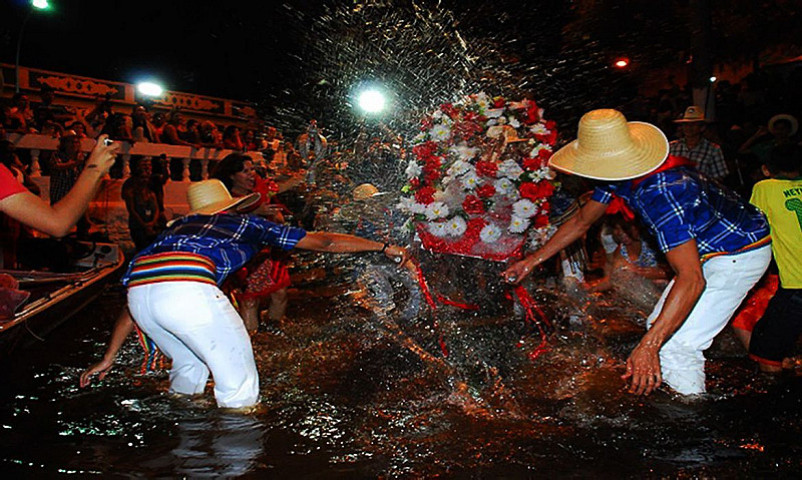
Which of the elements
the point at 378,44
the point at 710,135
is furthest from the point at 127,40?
the point at 710,135

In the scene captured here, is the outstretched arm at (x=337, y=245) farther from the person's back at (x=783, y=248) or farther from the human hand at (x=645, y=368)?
the person's back at (x=783, y=248)

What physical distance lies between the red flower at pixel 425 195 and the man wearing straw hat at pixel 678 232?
1.69 m

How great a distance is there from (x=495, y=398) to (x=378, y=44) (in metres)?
7.73

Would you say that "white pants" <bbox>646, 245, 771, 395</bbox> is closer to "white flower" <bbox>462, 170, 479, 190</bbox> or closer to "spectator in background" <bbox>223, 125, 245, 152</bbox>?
"white flower" <bbox>462, 170, 479, 190</bbox>

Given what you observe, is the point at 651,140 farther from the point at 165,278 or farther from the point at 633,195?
the point at 165,278

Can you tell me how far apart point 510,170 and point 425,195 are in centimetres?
81

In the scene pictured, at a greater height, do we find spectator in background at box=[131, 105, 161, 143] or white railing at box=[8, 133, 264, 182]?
spectator in background at box=[131, 105, 161, 143]

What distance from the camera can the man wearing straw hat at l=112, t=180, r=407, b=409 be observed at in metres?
4.33

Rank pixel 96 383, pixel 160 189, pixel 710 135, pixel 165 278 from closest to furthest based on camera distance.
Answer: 1. pixel 165 278
2. pixel 96 383
3. pixel 710 135
4. pixel 160 189

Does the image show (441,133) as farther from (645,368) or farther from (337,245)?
(645,368)

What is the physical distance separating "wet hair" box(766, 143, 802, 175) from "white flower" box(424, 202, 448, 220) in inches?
106

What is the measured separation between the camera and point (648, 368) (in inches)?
155

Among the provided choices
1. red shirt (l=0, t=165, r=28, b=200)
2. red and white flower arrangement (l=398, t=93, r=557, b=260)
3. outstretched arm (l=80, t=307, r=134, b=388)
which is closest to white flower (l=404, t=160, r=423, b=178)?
red and white flower arrangement (l=398, t=93, r=557, b=260)

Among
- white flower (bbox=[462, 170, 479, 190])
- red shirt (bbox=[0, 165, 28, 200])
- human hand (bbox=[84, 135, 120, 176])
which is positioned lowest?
red shirt (bbox=[0, 165, 28, 200])
